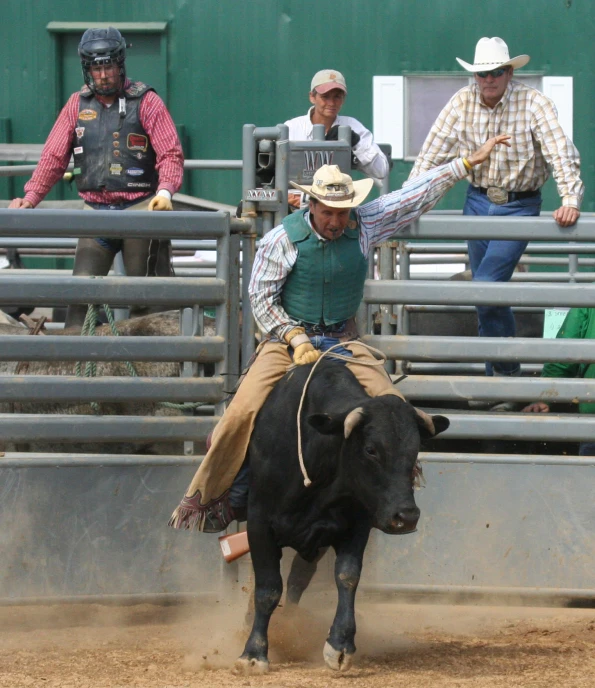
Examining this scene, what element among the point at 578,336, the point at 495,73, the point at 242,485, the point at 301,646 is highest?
the point at 495,73

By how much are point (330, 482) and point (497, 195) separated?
7.96ft

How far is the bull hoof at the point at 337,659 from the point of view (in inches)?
188

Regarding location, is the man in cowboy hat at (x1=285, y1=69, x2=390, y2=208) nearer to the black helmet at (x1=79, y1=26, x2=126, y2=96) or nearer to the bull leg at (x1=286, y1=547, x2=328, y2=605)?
the black helmet at (x1=79, y1=26, x2=126, y2=96)

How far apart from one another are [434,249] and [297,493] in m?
3.83

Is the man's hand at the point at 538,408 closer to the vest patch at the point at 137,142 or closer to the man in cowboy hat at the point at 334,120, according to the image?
the man in cowboy hat at the point at 334,120

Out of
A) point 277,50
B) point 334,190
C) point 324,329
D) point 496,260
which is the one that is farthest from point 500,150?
point 277,50

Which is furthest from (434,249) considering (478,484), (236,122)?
(236,122)

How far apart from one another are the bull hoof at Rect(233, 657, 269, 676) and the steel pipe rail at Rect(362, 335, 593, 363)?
68.7 inches

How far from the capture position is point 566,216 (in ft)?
19.0

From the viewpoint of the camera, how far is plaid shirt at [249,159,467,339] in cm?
539

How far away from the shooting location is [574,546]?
5.80 metres

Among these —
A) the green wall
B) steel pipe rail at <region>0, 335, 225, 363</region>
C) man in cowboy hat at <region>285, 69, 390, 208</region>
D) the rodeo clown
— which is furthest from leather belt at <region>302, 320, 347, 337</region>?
the green wall

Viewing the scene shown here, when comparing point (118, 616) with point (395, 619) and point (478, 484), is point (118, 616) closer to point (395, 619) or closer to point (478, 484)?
point (395, 619)

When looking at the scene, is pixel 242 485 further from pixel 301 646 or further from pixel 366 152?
pixel 366 152
